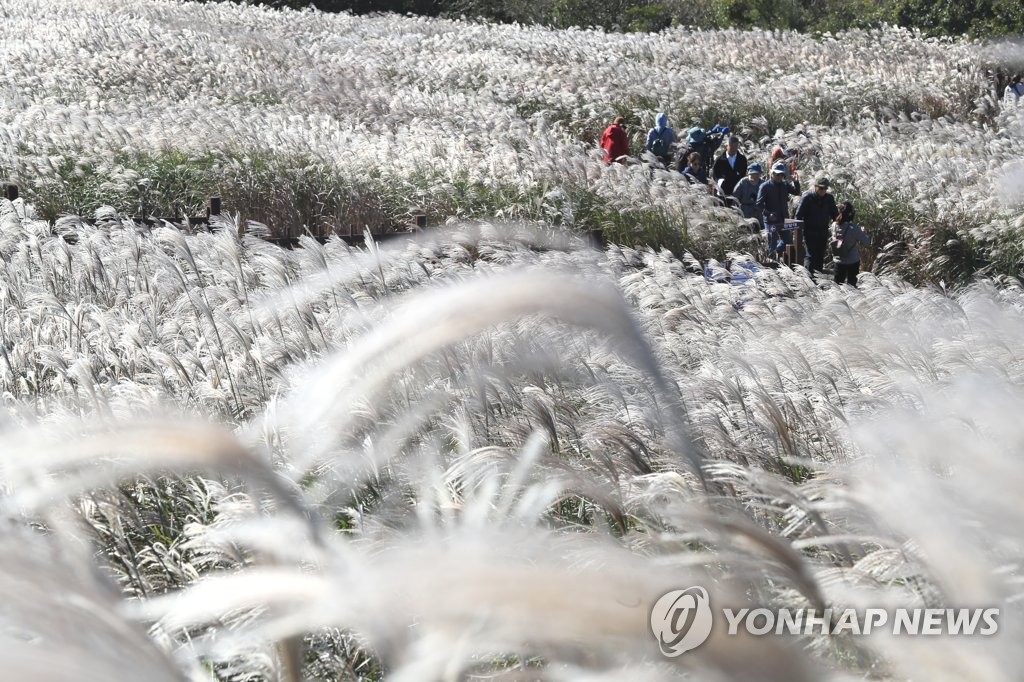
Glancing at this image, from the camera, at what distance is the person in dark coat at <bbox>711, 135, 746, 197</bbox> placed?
13602 millimetres

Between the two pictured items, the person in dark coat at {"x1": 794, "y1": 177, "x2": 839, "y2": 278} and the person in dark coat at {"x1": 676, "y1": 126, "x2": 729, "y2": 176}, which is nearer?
the person in dark coat at {"x1": 794, "y1": 177, "x2": 839, "y2": 278}

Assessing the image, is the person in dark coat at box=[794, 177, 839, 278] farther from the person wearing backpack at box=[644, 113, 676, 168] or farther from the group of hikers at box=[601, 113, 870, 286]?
the person wearing backpack at box=[644, 113, 676, 168]

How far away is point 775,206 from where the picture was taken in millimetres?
11594

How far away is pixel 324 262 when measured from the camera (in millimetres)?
5328

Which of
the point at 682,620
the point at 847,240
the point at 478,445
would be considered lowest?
the point at 847,240

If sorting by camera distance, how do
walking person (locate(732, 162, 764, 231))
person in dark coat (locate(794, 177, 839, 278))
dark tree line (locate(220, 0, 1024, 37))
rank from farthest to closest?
1. dark tree line (locate(220, 0, 1024, 37))
2. walking person (locate(732, 162, 764, 231))
3. person in dark coat (locate(794, 177, 839, 278))

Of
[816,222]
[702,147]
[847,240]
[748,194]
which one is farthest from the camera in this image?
[702,147]

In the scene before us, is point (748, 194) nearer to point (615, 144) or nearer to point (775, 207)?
point (775, 207)

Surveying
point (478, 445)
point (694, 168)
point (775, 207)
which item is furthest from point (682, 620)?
point (694, 168)

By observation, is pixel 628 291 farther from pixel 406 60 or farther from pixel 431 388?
pixel 406 60

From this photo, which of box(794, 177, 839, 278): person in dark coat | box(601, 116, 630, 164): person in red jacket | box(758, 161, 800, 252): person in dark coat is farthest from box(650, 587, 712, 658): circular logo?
box(601, 116, 630, 164): person in red jacket

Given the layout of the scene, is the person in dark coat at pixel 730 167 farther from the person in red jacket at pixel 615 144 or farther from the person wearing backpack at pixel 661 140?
the person wearing backpack at pixel 661 140

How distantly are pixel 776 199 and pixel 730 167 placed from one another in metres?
2.23

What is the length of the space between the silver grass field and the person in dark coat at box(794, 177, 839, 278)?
563 mm
